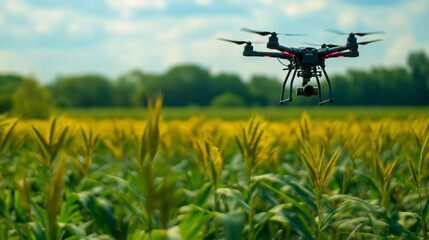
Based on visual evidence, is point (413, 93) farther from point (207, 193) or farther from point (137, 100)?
point (137, 100)

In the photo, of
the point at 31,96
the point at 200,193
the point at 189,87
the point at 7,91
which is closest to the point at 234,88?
the point at 200,193

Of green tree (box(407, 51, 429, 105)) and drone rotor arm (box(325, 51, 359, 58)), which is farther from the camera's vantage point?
green tree (box(407, 51, 429, 105))

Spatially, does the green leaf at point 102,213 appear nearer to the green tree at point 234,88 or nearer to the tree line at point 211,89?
the tree line at point 211,89

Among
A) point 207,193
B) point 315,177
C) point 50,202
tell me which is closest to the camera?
point 50,202

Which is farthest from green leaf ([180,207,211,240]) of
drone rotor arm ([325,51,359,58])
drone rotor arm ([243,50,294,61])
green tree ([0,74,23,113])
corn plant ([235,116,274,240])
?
green tree ([0,74,23,113])

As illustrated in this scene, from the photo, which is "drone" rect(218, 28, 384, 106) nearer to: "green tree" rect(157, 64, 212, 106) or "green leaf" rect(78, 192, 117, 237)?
"green leaf" rect(78, 192, 117, 237)

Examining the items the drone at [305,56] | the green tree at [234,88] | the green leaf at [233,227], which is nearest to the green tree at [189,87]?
the green tree at [234,88]

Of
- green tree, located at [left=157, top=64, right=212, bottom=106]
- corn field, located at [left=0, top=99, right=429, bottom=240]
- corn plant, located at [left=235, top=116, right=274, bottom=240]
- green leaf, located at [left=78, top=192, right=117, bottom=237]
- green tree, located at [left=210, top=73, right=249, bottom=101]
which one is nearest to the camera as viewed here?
corn field, located at [left=0, top=99, right=429, bottom=240]

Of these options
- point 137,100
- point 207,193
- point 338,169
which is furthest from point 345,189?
point 137,100
